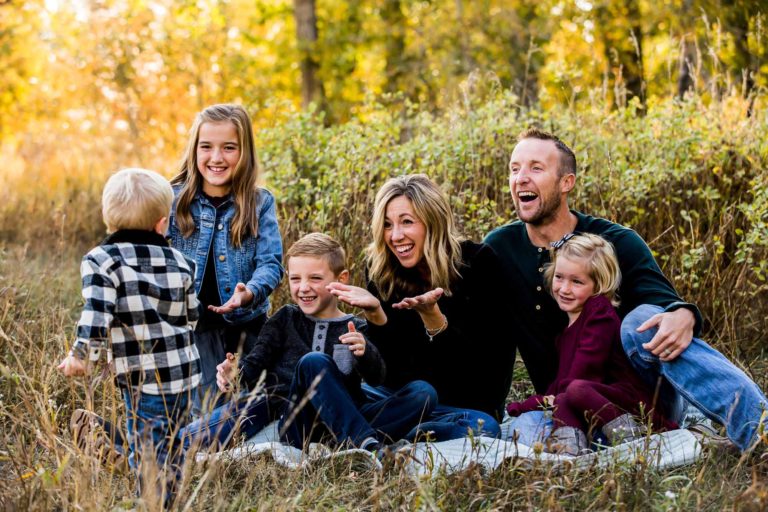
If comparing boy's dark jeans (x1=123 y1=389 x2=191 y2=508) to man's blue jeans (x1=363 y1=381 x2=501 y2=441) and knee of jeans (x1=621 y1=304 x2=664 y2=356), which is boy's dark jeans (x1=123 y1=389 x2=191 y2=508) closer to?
man's blue jeans (x1=363 y1=381 x2=501 y2=441)

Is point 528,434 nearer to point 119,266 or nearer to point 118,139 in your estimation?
point 119,266

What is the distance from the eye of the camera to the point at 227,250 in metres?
4.01

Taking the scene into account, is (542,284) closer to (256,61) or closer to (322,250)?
(322,250)

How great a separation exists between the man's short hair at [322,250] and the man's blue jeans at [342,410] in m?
0.49

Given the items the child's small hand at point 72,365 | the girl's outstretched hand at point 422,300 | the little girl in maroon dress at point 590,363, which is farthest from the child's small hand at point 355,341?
the child's small hand at point 72,365

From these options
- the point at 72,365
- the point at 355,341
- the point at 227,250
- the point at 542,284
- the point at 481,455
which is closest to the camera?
the point at 72,365

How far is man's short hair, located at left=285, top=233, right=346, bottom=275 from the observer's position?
3.67m

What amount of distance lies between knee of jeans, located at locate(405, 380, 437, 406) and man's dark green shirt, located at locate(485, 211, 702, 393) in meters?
0.55

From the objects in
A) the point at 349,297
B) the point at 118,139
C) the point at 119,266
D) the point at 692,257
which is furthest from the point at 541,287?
the point at 118,139

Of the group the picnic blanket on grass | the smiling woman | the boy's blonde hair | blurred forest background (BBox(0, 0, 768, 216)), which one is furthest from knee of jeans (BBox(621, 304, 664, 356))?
blurred forest background (BBox(0, 0, 768, 216))

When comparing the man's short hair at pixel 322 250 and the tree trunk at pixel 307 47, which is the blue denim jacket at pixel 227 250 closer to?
the man's short hair at pixel 322 250

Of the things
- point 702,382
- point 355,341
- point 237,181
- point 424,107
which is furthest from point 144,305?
point 424,107

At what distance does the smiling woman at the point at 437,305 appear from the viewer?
367cm

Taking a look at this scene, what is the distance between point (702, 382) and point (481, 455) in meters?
0.90
